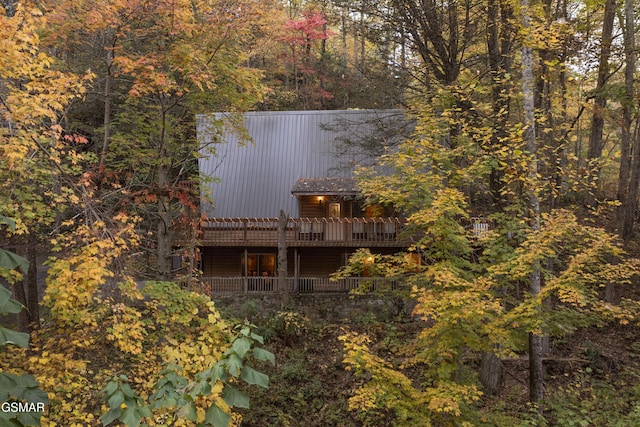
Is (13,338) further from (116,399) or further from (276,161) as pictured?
(276,161)

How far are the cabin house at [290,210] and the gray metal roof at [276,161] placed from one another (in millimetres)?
→ 51

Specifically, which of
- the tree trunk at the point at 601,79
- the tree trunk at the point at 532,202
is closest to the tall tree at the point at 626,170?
the tree trunk at the point at 601,79

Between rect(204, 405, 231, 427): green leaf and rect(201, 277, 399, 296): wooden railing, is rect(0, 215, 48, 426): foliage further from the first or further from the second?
rect(201, 277, 399, 296): wooden railing

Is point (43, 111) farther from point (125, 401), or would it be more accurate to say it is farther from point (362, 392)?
point (362, 392)

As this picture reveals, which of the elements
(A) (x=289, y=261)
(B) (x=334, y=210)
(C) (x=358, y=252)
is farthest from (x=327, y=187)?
(C) (x=358, y=252)

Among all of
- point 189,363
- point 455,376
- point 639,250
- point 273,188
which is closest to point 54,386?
point 189,363

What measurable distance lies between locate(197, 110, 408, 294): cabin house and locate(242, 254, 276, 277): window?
53 mm

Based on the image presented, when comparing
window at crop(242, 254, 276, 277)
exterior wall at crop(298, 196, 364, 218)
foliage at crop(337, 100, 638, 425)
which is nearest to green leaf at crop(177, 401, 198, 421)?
foliage at crop(337, 100, 638, 425)

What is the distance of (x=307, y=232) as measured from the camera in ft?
68.6

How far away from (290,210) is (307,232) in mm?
1956

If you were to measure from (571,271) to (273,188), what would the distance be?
16442 millimetres

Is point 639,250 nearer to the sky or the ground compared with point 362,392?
nearer to the sky

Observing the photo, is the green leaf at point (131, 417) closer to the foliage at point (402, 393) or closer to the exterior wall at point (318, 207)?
the foliage at point (402, 393)

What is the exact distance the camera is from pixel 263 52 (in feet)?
108
